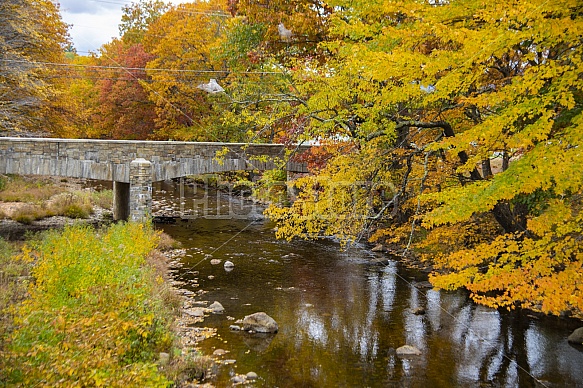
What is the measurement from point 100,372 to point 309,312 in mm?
6248

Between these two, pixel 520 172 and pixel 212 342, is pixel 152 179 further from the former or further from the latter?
pixel 520 172

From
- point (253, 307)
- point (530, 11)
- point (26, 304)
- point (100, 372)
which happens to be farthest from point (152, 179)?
point (530, 11)

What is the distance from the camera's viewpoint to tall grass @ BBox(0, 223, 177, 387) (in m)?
5.30

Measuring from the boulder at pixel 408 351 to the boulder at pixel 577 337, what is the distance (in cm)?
305

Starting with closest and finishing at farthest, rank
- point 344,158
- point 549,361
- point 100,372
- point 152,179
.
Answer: point 100,372, point 549,361, point 344,158, point 152,179

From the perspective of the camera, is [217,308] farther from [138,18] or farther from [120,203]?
[138,18]

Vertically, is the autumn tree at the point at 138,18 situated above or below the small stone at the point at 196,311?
above

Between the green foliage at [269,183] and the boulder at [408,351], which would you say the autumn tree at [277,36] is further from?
the boulder at [408,351]

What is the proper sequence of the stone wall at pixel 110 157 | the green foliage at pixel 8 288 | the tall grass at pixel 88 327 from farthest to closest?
the stone wall at pixel 110 157, the green foliage at pixel 8 288, the tall grass at pixel 88 327

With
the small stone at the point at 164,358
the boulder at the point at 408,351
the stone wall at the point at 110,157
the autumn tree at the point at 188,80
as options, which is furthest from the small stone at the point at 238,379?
the autumn tree at the point at 188,80

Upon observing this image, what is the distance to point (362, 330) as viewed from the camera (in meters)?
9.98

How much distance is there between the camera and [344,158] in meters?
10.8

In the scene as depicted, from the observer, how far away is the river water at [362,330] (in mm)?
8086

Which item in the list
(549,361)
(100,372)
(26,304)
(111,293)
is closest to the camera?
(100,372)
